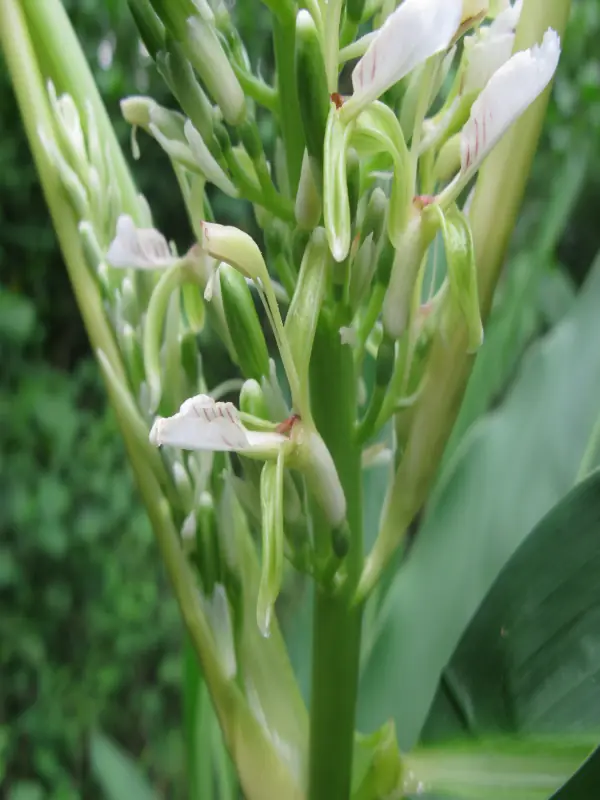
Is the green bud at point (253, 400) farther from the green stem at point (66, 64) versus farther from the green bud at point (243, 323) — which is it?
the green stem at point (66, 64)

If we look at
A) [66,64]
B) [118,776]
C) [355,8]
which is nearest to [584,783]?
[355,8]

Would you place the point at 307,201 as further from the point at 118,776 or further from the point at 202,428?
the point at 118,776

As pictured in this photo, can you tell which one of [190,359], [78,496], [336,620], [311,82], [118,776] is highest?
[311,82]

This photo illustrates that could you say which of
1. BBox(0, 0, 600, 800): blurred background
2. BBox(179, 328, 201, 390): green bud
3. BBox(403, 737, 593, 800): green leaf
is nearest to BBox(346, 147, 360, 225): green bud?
BBox(179, 328, 201, 390): green bud

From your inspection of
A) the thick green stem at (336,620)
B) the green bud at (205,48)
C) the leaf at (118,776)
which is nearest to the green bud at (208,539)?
the thick green stem at (336,620)

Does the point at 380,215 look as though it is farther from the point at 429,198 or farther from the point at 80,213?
the point at 80,213

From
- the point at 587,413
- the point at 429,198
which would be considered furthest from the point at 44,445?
the point at 429,198
